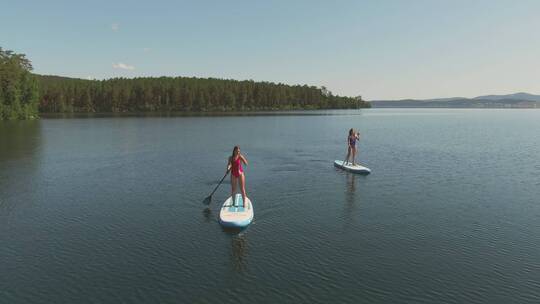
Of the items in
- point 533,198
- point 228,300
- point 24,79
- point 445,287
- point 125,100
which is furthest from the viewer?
point 125,100

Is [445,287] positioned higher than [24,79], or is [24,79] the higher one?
[24,79]

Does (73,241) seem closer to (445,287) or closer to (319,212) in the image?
(319,212)

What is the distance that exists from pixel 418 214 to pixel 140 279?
13200 millimetres

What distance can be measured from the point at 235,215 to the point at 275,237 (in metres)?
2.39

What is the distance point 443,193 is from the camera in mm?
23078

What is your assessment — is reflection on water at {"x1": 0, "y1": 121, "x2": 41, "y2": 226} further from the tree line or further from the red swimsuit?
the tree line

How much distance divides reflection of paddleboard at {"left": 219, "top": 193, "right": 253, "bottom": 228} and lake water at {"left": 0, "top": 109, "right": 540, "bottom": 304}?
1.44 ft

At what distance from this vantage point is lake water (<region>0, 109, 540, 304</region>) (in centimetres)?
1127

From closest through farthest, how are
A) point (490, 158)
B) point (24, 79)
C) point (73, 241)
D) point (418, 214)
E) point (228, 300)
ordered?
point (228, 300), point (73, 241), point (418, 214), point (490, 158), point (24, 79)

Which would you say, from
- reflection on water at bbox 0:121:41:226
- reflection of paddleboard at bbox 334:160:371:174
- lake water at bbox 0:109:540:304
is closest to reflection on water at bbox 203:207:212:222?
lake water at bbox 0:109:540:304

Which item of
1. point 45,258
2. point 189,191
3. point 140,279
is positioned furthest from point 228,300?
point 189,191

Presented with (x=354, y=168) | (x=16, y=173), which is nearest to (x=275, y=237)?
(x=354, y=168)

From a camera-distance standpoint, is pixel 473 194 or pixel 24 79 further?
pixel 24 79

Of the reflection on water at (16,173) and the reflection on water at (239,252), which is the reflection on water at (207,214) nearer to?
the reflection on water at (239,252)
